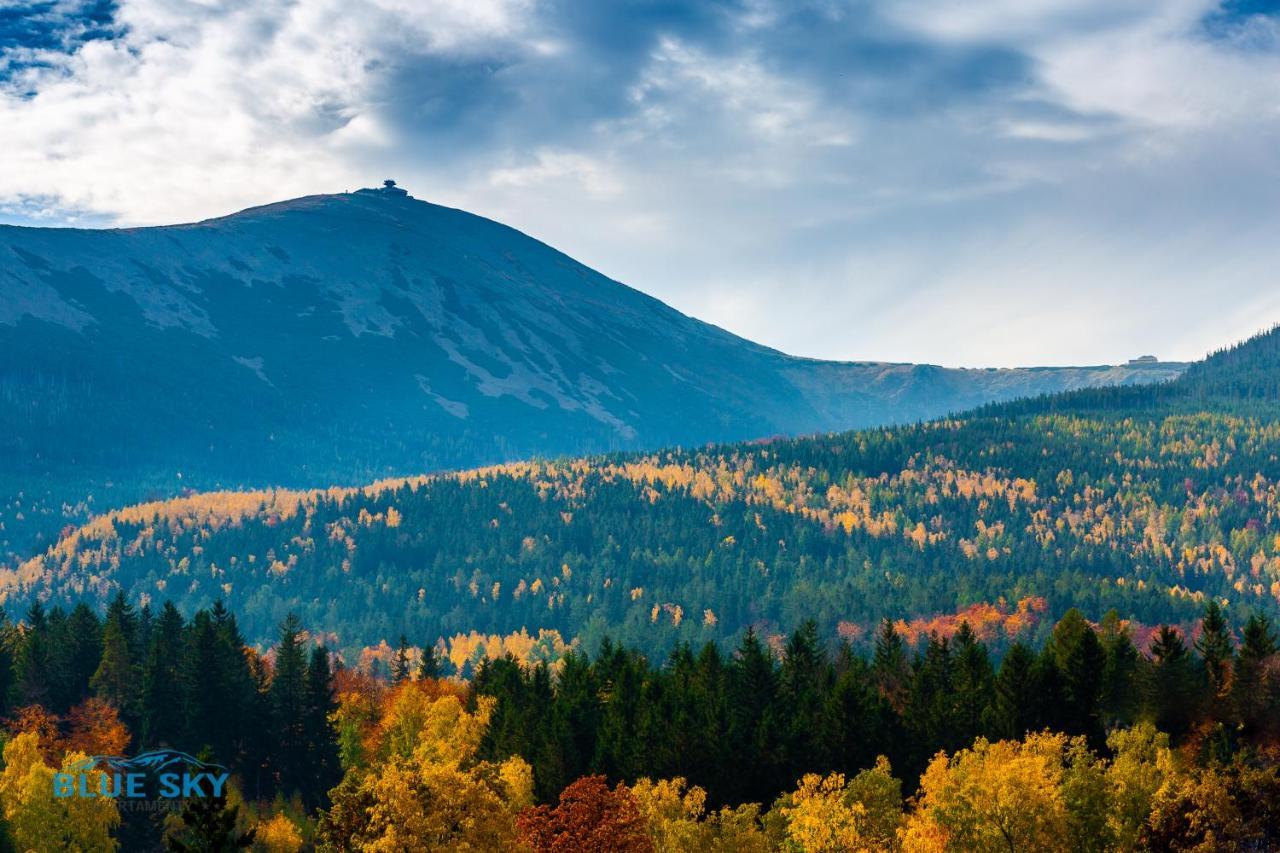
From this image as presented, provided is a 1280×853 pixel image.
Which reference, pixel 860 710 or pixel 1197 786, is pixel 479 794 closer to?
pixel 1197 786

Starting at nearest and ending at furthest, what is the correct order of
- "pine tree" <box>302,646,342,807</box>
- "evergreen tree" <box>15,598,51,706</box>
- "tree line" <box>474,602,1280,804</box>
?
"tree line" <box>474,602,1280,804</box>, "evergreen tree" <box>15,598,51,706</box>, "pine tree" <box>302,646,342,807</box>

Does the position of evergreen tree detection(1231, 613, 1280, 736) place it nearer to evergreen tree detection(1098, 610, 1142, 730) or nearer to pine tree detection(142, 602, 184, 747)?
evergreen tree detection(1098, 610, 1142, 730)

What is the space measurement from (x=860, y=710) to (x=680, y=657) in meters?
33.7

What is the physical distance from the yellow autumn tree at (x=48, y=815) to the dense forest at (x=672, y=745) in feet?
0.64

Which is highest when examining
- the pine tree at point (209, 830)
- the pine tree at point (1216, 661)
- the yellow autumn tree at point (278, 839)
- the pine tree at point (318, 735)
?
the pine tree at point (209, 830)

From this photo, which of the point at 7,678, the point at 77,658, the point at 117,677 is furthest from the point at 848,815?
the point at 7,678

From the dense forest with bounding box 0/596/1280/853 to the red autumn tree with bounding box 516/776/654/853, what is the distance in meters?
0.22

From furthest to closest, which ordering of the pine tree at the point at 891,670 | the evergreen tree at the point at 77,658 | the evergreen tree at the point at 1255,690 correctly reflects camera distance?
1. the evergreen tree at the point at 77,658
2. the pine tree at the point at 891,670
3. the evergreen tree at the point at 1255,690

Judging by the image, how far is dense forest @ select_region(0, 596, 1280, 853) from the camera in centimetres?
7525

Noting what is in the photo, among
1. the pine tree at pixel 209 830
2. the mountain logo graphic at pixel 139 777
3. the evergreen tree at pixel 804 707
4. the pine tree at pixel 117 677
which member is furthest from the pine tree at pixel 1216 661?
the pine tree at pixel 117 677

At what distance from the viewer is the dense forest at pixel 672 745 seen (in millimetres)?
75250

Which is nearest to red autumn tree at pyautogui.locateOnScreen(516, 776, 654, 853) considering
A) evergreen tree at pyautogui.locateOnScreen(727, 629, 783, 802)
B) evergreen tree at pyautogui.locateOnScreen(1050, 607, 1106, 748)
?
evergreen tree at pyautogui.locateOnScreen(727, 629, 783, 802)

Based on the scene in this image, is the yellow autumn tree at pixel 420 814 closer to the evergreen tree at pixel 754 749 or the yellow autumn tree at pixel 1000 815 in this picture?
the yellow autumn tree at pixel 1000 815

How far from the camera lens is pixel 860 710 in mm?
113500
